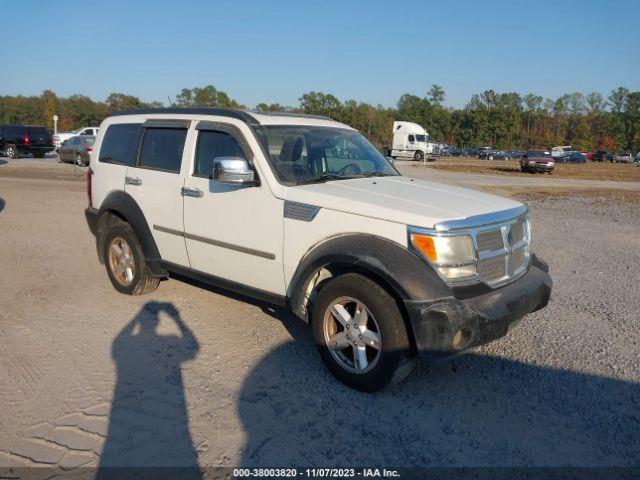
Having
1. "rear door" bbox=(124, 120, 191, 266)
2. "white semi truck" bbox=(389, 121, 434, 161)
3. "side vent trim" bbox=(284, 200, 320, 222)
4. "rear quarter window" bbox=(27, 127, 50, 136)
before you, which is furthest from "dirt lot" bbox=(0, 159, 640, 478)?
"white semi truck" bbox=(389, 121, 434, 161)

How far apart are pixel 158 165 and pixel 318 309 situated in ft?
8.09

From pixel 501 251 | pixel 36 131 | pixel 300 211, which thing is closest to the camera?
pixel 501 251

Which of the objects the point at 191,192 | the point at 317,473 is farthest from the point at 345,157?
the point at 317,473

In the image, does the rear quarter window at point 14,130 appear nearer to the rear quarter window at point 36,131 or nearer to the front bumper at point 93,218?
the rear quarter window at point 36,131

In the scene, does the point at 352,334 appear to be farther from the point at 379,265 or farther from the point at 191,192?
the point at 191,192

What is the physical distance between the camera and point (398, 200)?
3.94m

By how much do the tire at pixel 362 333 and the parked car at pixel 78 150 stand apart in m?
24.0

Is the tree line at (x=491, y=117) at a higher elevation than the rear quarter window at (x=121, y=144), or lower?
higher

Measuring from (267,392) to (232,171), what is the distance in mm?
1696

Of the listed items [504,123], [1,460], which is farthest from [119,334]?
[504,123]

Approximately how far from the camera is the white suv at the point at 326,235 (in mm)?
3547

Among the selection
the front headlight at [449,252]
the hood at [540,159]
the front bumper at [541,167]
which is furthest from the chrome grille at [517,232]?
the hood at [540,159]

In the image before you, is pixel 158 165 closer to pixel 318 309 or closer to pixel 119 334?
pixel 119 334

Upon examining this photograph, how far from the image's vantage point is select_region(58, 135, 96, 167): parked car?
25219 mm
